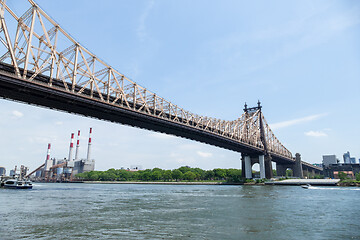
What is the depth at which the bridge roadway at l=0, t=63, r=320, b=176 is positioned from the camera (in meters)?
28.8

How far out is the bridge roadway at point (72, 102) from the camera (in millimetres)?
28822

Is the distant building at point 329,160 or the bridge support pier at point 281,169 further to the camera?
the distant building at point 329,160

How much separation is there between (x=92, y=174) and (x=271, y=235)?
16977 cm

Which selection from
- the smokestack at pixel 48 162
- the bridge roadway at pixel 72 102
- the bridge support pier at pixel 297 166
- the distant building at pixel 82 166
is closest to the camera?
the bridge roadway at pixel 72 102

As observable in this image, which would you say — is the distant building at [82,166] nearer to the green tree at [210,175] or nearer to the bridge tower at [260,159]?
the green tree at [210,175]

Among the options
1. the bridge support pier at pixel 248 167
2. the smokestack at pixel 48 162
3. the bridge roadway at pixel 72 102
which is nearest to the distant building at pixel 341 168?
the bridge support pier at pixel 248 167

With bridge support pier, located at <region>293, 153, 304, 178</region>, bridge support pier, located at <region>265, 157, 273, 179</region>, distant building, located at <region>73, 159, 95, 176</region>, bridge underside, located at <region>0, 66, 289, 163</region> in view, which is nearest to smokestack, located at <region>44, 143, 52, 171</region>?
distant building, located at <region>73, 159, 95, 176</region>

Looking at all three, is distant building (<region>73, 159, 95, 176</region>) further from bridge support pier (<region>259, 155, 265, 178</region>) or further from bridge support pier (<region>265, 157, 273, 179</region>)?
bridge support pier (<region>265, 157, 273, 179</region>)

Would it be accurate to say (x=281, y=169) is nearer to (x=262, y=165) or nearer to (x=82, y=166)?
(x=262, y=165)

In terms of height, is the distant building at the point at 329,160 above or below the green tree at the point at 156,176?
above

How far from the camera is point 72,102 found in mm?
35281

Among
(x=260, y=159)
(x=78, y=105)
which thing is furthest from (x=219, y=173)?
(x=78, y=105)

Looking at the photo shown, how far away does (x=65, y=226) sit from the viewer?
1441 cm

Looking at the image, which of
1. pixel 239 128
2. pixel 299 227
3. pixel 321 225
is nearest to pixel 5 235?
pixel 299 227
